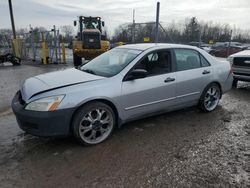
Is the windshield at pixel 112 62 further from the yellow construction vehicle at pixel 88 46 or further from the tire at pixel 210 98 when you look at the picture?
the yellow construction vehicle at pixel 88 46

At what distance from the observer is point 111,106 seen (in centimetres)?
336

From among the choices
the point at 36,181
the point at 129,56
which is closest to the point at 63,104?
the point at 36,181

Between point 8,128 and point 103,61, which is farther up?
point 103,61

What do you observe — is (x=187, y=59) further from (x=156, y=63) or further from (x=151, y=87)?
(x=151, y=87)

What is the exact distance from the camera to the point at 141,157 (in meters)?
2.96

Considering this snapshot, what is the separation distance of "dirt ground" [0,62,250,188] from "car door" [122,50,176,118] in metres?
0.46

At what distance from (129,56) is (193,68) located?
1.46m

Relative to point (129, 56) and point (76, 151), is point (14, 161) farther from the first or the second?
point (129, 56)

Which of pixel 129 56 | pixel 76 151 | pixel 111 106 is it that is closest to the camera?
pixel 76 151

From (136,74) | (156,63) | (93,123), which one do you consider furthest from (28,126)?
(156,63)

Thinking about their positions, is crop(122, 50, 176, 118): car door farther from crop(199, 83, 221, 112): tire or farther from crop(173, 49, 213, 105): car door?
crop(199, 83, 221, 112): tire

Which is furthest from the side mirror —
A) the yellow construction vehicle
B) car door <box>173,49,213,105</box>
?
the yellow construction vehicle

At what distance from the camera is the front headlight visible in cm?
287

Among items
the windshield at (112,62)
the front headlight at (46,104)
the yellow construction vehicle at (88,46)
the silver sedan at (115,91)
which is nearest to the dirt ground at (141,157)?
the silver sedan at (115,91)
